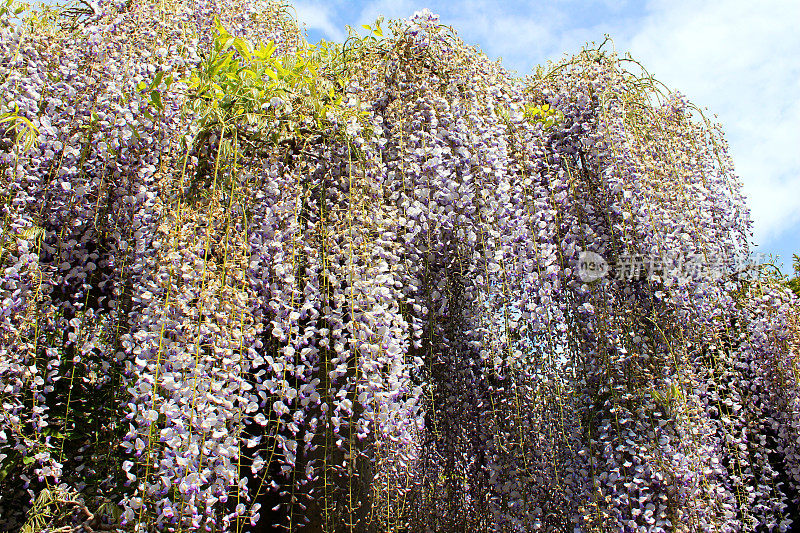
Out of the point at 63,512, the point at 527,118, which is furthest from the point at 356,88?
the point at 63,512

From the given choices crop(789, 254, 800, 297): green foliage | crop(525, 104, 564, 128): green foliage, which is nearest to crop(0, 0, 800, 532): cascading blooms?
crop(525, 104, 564, 128): green foliage

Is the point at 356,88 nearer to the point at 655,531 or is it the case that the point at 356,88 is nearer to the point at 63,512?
the point at 63,512

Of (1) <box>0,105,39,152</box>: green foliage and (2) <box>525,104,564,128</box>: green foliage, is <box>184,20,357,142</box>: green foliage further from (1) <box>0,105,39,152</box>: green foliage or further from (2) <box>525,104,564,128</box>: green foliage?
(2) <box>525,104,564,128</box>: green foliage

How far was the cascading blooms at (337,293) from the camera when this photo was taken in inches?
71.1

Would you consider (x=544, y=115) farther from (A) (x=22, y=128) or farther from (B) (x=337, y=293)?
(A) (x=22, y=128)

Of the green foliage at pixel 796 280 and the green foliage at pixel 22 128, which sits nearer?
the green foliage at pixel 22 128

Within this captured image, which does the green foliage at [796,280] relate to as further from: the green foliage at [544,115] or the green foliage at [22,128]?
the green foliage at [22,128]

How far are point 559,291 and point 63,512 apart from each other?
212 centimetres

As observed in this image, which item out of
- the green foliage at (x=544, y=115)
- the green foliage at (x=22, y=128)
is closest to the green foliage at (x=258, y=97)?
the green foliage at (x=22, y=128)

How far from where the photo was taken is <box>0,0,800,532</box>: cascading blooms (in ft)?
5.93

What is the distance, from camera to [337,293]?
194 cm

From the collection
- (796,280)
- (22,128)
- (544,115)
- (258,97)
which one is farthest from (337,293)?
(796,280)

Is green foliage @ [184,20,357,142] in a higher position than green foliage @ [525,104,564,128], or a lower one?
lower

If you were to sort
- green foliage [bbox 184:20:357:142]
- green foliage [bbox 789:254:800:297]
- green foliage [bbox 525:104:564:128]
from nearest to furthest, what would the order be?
green foliage [bbox 184:20:357:142] < green foliage [bbox 525:104:564:128] < green foliage [bbox 789:254:800:297]
